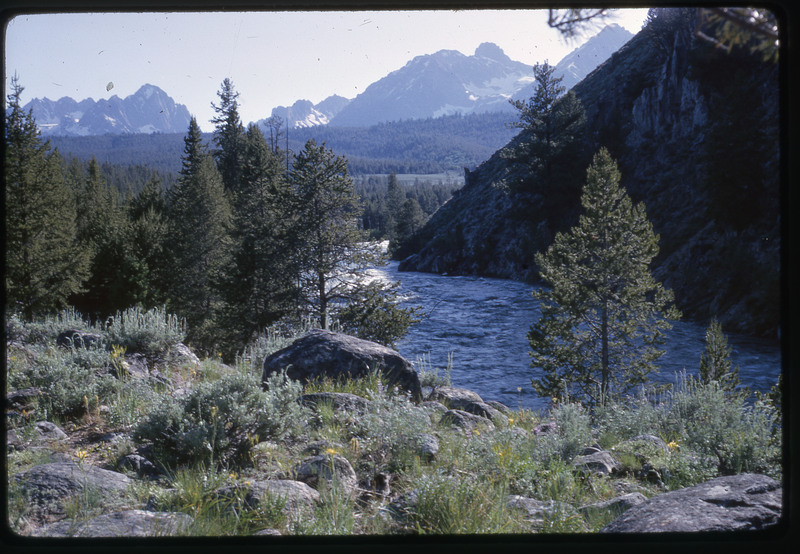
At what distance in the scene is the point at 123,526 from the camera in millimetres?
1938

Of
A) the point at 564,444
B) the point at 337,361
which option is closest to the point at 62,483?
the point at 337,361

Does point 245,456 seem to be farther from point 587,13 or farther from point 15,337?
point 15,337

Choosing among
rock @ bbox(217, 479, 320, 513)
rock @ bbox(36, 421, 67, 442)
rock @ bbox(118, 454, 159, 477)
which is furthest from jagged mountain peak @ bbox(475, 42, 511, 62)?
rock @ bbox(36, 421, 67, 442)

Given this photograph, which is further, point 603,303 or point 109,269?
point 109,269

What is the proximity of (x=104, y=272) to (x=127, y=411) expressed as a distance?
27.9m

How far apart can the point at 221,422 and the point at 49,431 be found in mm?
1526

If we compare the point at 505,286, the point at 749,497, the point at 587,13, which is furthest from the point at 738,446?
the point at 505,286

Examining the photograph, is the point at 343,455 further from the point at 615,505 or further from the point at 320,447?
the point at 615,505

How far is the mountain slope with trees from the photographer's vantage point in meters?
2.41

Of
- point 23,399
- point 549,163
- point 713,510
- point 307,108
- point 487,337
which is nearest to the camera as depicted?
point 713,510

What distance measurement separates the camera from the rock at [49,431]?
3344mm

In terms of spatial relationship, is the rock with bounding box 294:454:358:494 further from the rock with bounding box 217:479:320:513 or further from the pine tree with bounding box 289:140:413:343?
the pine tree with bounding box 289:140:413:343

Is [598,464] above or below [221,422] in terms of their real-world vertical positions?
below

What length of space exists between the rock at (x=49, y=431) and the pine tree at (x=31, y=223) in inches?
40.1
